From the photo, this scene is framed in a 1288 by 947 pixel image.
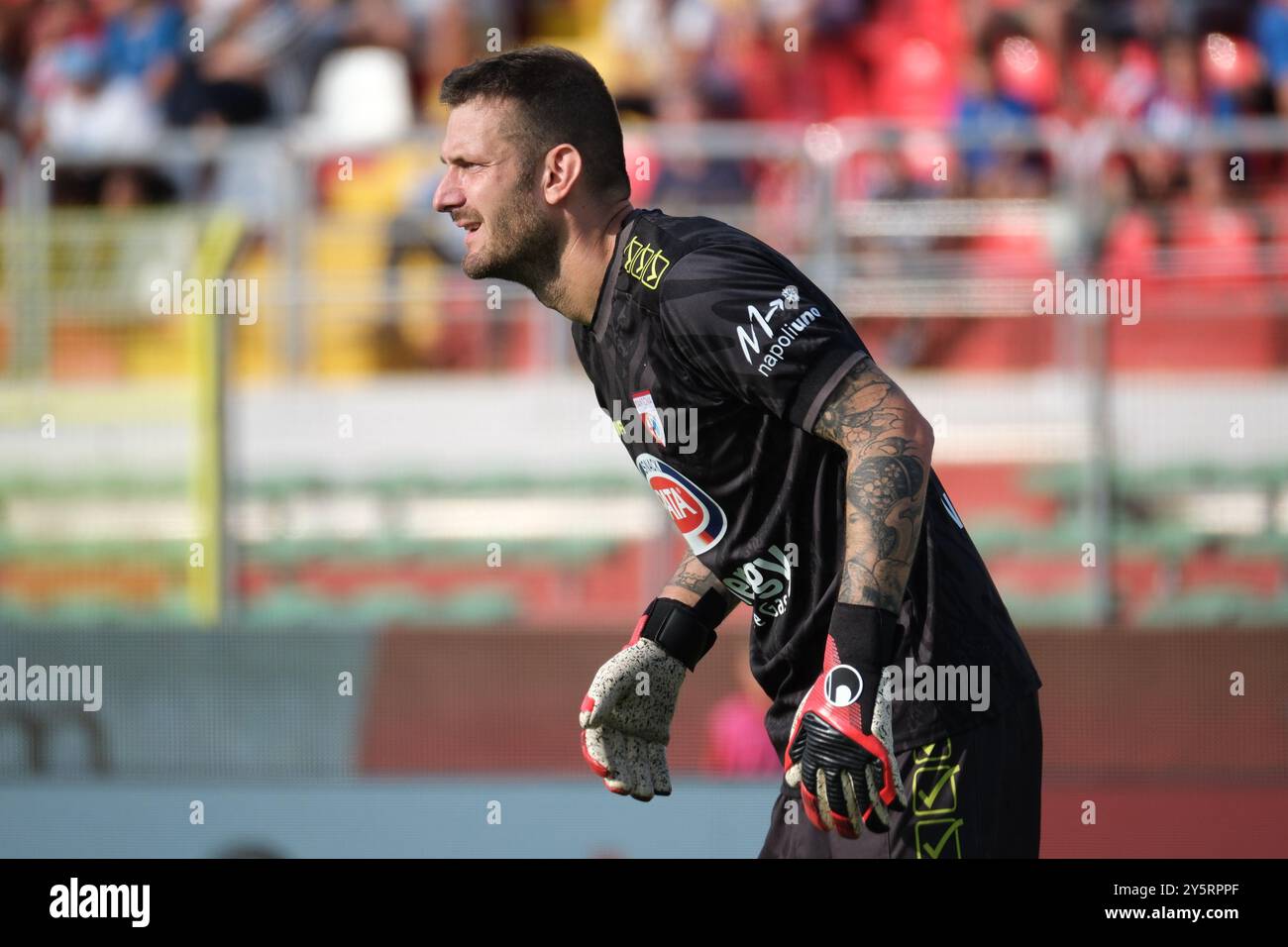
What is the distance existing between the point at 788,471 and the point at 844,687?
0.56m

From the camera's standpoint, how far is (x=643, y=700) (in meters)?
4.15

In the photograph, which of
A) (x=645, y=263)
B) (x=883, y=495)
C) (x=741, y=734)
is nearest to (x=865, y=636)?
(x=883, y=495)

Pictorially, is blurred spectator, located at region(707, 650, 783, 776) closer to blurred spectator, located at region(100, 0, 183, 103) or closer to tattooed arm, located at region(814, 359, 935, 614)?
tattooed arm, located at region(814, 359, 935, 614)

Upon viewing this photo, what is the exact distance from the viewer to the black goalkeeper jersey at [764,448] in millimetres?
3430

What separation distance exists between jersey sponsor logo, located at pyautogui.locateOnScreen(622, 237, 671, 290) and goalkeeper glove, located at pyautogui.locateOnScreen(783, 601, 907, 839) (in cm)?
77

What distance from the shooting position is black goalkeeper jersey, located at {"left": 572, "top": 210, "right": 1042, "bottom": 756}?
343cm

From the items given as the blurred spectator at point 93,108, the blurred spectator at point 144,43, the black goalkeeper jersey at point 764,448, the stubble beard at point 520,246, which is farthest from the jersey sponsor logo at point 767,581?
the blurred spectator at point 144,43

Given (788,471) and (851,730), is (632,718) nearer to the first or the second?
(788,471)

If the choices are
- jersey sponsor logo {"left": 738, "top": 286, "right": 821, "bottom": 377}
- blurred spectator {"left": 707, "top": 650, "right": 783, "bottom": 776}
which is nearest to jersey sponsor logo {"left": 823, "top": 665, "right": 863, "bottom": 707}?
jersey sponsor logo {"left": 738, "top": 286, "right": 821, "bottom": 377}

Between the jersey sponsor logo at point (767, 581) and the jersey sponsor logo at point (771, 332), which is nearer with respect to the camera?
the jersey sponsor logo at point (771, 332)

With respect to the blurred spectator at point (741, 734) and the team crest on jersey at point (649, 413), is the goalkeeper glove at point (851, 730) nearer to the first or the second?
the team crest on jersey at point (649, 413)

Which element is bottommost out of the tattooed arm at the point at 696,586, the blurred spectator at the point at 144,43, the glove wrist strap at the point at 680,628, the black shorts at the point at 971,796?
the black shorts at the point at 971,796

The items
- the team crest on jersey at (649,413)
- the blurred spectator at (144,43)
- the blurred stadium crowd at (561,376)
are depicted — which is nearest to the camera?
the team crest on jersey at (649,413)

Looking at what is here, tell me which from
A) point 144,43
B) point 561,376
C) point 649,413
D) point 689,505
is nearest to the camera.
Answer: point 649,413
